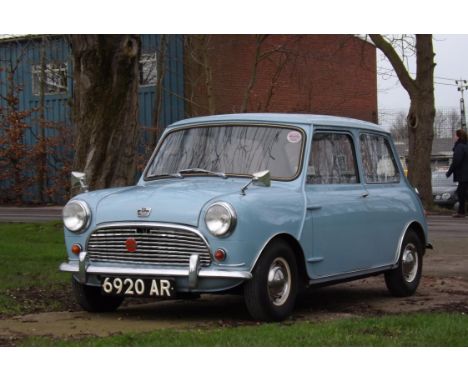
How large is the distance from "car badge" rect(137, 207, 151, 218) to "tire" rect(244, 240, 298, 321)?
957mm

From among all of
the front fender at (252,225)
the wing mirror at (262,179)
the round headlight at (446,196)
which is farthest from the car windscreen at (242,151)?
the round headlight at (446,196)

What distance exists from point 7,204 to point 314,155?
2704cm

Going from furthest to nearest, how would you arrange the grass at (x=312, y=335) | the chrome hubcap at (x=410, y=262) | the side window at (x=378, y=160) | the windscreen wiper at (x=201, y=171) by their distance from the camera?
the chrome hubcap at (x=410, y=262) → the side window at (x=378, y=160) → the windscreen wiper at (x=201, y=171) → the grass at (x=312, y=335)

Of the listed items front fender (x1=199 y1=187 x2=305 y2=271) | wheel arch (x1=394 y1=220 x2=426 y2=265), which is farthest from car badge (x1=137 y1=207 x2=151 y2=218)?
wheel arch (x1=394 y1=220 x2=426 y2=265)

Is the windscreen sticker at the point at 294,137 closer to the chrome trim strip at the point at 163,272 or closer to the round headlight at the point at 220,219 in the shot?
the round headlight at the point at 220,219

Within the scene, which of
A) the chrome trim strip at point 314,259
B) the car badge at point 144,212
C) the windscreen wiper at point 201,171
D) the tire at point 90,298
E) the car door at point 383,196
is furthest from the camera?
the car door at point 383,196

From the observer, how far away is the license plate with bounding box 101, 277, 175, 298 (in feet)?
21.7

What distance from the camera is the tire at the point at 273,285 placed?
6.65m

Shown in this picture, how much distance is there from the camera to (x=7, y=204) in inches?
1305

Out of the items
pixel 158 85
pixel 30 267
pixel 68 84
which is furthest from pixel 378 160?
pixel 68 84

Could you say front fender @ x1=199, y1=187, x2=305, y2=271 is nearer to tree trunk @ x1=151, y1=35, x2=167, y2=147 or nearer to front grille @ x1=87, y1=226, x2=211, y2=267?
front grille @ x1=87, y1=226, x2=211, y2=267

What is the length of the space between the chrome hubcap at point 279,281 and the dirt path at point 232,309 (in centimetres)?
30

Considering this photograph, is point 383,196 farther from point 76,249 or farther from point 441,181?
point 441,181

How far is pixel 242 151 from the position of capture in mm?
7730
